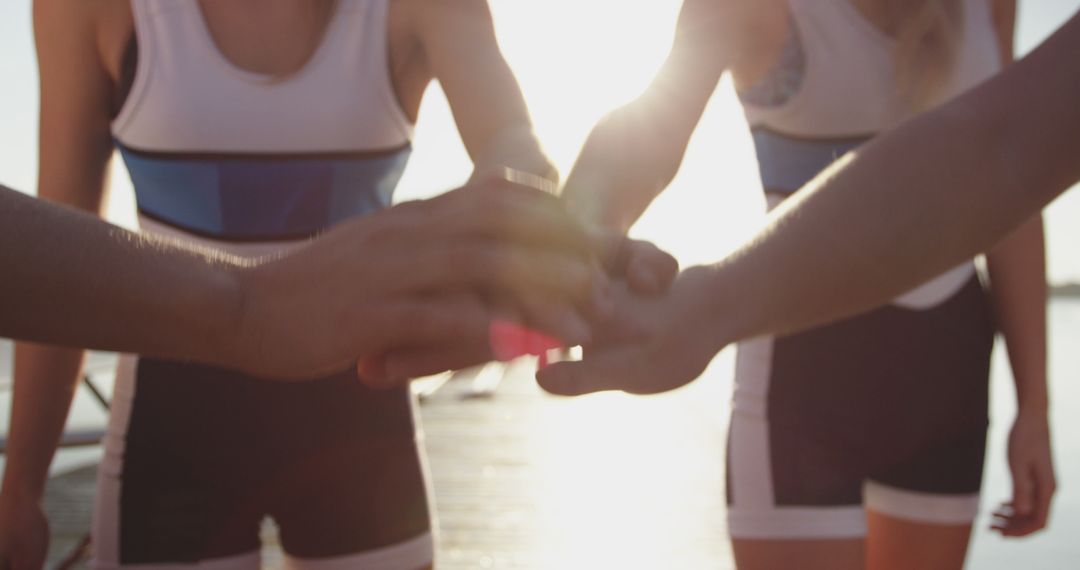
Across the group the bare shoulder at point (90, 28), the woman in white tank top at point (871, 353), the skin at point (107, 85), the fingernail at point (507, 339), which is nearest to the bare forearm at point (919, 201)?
the fingernail at point (507, 339)

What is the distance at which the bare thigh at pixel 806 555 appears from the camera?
1.38 metres

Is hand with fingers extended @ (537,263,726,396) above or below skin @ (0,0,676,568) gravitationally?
below

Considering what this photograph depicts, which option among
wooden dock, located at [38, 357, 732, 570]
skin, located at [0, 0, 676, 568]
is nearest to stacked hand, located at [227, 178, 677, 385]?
skin, located at [0, 0, 676, 568]

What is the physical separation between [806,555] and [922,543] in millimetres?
251

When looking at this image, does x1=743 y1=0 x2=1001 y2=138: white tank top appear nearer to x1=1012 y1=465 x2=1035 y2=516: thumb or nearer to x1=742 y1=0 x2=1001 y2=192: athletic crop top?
x1=742 y1=0 x2=1001 y2=192: athletic crop top

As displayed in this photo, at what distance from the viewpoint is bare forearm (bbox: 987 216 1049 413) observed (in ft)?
4.94

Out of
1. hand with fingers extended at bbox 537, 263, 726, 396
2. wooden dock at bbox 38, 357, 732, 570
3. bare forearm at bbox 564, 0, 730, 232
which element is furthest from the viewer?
wooden dock at bbox 38, 357, 732, 570

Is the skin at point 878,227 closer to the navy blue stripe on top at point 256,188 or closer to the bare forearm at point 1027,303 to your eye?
the navy blue stripe on top at point 256,188

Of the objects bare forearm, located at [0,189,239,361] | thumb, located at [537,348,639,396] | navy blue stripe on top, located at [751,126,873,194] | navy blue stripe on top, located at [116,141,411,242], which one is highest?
navy blue stripe on top, located at [751,126,873,194]

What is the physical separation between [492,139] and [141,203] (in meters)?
0.60

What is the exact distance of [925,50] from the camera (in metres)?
1.51

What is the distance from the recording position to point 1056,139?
88cm

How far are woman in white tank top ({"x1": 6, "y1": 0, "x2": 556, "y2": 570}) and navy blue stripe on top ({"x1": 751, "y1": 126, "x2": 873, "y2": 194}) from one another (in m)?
0.52

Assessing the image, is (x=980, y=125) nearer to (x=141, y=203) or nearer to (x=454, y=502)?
(x=141, y=203)
